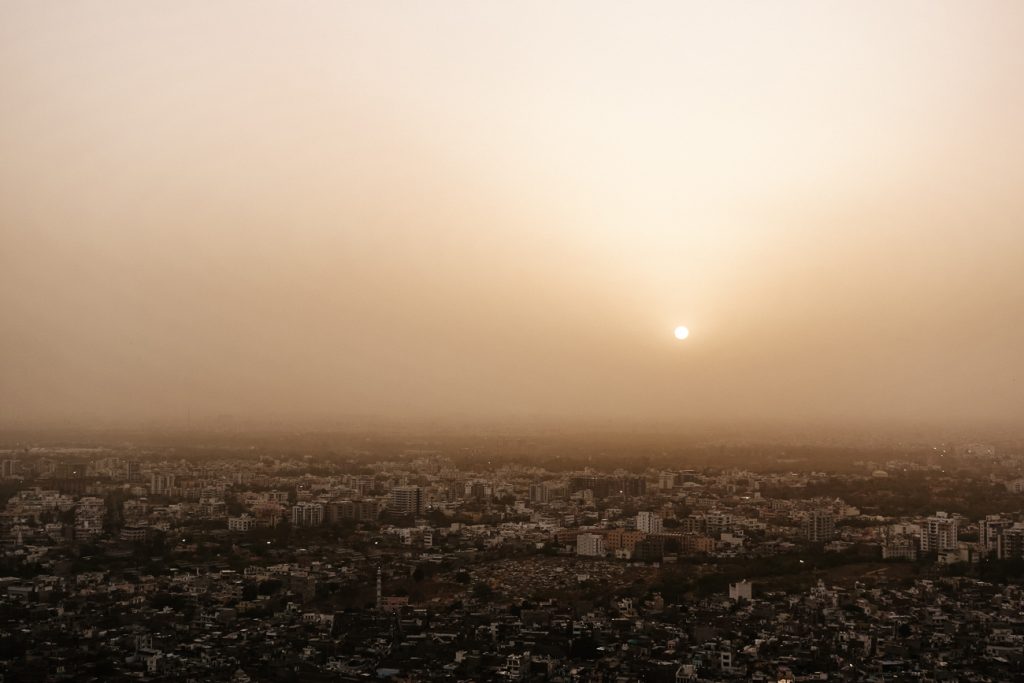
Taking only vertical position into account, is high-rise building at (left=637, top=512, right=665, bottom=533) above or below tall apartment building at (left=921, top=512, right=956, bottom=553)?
below

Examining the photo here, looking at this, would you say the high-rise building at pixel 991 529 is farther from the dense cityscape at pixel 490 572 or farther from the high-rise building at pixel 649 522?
the high-rise building at pixel 649 522

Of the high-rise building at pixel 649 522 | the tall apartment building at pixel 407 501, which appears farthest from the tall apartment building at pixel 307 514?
the high-rise building at pixel 649 522

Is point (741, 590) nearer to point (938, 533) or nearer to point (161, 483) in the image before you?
point (938, 533)

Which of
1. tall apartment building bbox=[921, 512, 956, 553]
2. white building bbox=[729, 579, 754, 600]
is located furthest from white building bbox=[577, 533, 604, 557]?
tall apartment building bbox=[921, 512, 956, 553]

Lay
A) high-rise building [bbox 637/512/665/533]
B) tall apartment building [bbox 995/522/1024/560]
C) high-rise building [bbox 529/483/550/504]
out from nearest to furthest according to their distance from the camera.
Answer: tall apartment building [bbox 995/522/1024/560], high-rise building [bbox 637/512/665/533], high-rise building [bbox 529/483/550/504]

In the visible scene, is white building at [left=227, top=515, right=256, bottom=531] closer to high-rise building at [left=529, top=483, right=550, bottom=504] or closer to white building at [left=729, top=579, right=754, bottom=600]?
high-rise building at [left=529, top=483, right=550, bottom=504]

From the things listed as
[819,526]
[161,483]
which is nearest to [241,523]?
[161,483]

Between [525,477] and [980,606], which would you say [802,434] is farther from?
[980,606]
